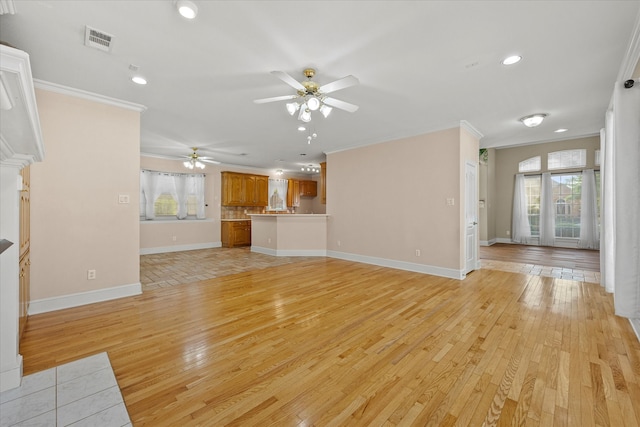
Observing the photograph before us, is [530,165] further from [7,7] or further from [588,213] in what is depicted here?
[7,7]

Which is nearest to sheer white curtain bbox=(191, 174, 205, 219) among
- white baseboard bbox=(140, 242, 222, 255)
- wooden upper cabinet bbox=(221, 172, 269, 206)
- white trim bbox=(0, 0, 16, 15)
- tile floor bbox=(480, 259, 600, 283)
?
wooden upper cabinet bbox=(221, 172, 269, 206)

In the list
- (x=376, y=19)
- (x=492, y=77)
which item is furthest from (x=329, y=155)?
(x=376, y=19)

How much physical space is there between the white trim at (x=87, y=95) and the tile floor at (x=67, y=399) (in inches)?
122

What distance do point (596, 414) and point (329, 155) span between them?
5951 millimetres

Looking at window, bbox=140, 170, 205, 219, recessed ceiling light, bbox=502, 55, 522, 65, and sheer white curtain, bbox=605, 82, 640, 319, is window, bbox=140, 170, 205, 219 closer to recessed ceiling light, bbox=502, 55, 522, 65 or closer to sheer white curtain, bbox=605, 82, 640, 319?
recessed ceiling light, bbox=502, 55, 522, 65

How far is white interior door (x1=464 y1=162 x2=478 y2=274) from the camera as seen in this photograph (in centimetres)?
474

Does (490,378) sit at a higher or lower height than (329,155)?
lower

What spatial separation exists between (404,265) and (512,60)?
11.9 ft

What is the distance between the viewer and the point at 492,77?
9.64ft

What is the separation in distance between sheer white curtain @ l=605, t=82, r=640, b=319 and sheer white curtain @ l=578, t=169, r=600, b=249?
6578 millimetres

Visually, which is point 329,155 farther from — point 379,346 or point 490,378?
point 490,378

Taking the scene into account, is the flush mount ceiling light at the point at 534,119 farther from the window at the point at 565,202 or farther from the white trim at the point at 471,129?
the window at the point at 565,202

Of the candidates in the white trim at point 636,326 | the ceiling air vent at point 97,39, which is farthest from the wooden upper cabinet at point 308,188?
the white trim at point 636,326

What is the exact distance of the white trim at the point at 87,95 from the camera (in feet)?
9.98
